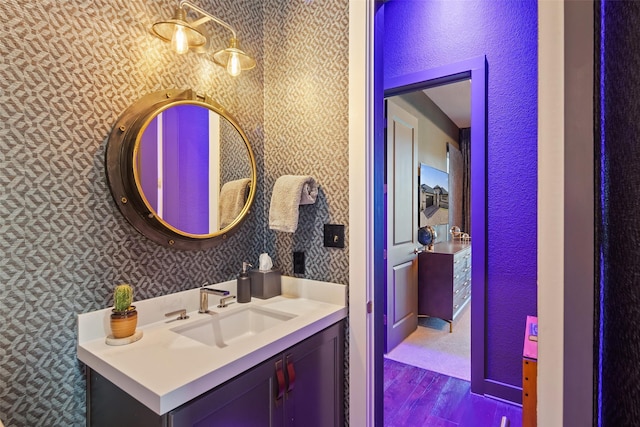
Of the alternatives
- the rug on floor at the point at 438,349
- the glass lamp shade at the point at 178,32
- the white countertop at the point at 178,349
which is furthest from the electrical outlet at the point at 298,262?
the rug on floor at the point at 438,349

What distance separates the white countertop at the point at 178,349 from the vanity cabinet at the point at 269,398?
0.04 meters

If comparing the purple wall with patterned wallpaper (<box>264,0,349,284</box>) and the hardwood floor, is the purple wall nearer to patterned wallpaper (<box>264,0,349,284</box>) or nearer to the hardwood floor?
the hardwood floor

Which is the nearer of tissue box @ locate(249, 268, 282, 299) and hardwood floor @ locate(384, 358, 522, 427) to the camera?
tissue box @ locate(249, 268, 282, 299)

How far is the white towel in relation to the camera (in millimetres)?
1449

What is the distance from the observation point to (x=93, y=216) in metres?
1.10

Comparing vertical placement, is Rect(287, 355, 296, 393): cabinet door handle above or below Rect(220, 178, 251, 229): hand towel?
below

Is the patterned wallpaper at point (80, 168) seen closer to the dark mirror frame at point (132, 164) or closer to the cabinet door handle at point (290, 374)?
the dark mirror frame at point (132, 164)

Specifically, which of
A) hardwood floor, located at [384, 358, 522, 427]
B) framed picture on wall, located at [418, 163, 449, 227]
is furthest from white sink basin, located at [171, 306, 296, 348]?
framed picture on wall, located at [418, 163, 449, 227]

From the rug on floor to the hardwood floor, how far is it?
15 centimetres

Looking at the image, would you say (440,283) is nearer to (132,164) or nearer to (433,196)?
(433,196)

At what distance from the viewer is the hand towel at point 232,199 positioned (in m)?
1.51

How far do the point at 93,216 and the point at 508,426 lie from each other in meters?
2.39

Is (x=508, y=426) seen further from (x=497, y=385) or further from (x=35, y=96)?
(x=35, y=96)

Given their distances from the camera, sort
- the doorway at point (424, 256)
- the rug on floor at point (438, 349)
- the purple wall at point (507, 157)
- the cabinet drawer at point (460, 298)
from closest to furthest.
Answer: the purple wall at point (507, 157)
the rug on floor at point (438, 349)
the doorway at point (424, 256)
the cabinet drawer at point (460, 298)
